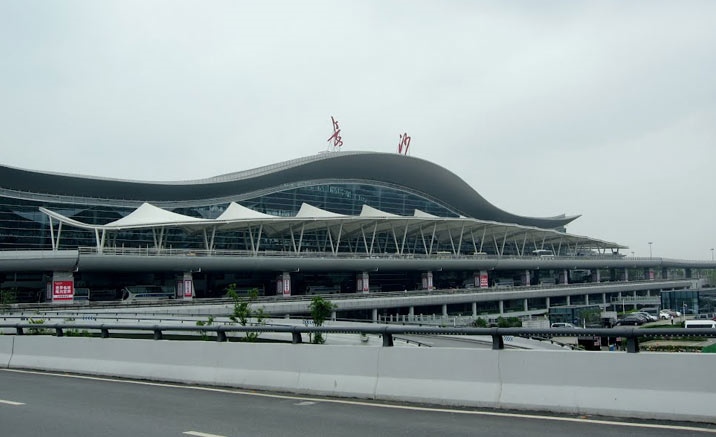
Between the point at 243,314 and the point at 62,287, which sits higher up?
the point at 62,287

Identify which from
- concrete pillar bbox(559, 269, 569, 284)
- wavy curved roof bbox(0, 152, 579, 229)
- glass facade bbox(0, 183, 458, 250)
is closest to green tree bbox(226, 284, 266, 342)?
glass facade bbox(0, 183, 458, 250)

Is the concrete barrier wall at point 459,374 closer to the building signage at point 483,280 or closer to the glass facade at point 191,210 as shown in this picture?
the glass facade at point 191,210

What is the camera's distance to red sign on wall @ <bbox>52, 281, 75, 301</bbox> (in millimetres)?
49656

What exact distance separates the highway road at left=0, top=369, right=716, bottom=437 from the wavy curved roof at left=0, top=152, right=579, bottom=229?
62695 mm

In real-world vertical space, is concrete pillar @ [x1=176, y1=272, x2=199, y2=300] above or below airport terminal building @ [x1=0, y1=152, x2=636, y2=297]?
below

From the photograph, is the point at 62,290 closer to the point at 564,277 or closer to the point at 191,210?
the point at 191,210

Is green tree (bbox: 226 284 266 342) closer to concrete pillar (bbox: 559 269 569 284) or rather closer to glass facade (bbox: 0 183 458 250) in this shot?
glass facade (bbox: 0 183 458 250)

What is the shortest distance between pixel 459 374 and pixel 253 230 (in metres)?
69.3

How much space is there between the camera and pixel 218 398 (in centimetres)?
1185

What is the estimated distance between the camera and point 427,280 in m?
80.8

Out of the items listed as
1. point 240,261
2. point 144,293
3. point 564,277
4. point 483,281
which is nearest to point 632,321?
point 483,281

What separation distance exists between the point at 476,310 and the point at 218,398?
66.3 metres

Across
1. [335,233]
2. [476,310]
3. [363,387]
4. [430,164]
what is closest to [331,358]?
[363,387]

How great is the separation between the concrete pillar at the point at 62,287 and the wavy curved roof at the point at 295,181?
847 inches
